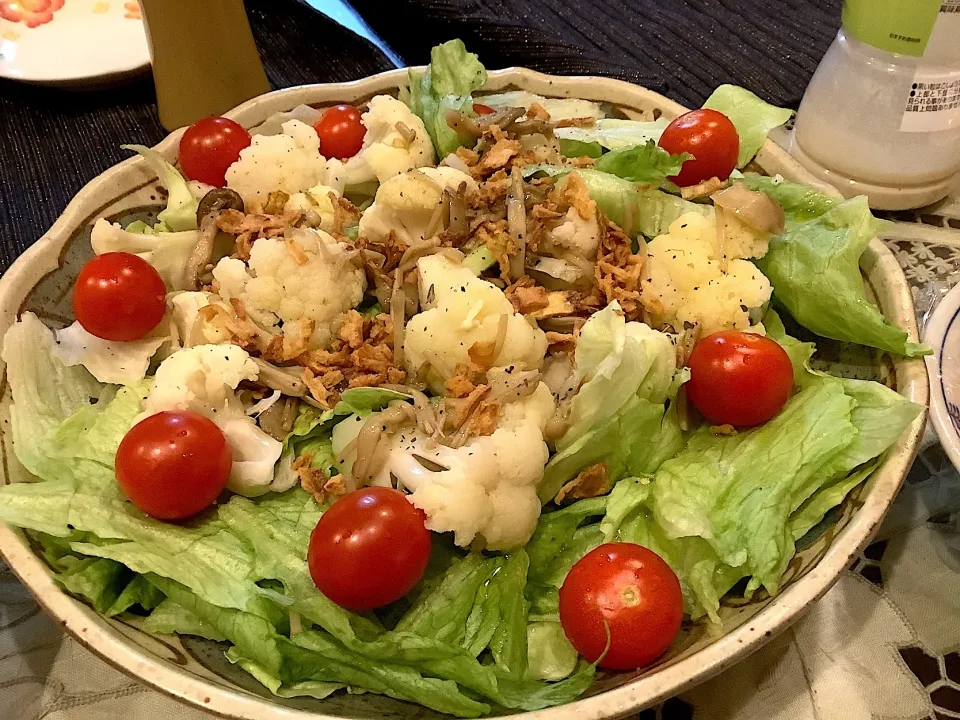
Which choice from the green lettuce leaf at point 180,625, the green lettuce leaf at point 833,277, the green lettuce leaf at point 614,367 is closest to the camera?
the green lettuce leaf at point 180,625

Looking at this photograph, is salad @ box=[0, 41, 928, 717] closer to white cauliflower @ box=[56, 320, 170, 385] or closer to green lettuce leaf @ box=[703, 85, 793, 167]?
white cauliflower @ box=[56, 320, 170, 385]

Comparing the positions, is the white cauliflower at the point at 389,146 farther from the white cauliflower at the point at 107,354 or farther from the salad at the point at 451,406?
the white cauliflower at the point at 107,354

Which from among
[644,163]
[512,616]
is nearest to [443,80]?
[644,163]

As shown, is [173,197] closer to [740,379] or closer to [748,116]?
[740,379]

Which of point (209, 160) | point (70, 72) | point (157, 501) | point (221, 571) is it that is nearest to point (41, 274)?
point (209, 160)

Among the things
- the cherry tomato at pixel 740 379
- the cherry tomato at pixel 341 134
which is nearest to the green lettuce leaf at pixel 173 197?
the cherry tomato at pixel 341 134

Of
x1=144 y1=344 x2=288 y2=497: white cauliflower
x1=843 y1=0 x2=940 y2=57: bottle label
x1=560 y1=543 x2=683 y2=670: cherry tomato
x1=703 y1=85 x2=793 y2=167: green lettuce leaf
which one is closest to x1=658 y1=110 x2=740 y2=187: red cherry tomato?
Result: x1=703 y1=85 x2=793 y2=167: green lettuce leaf
